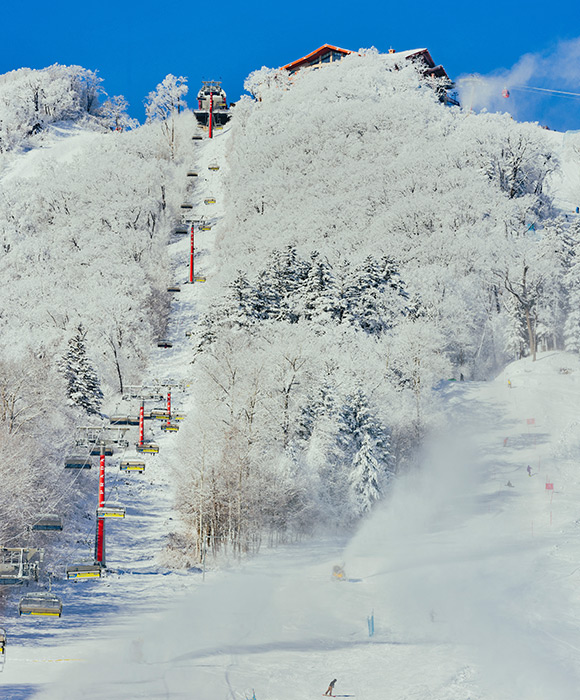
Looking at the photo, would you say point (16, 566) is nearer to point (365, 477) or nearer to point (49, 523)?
point (49, 523)

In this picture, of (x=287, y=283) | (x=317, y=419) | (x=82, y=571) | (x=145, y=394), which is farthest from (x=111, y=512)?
(x=287, y=283)

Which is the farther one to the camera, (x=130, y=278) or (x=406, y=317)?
(x=130, y=278)

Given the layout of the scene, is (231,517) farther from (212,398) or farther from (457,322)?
(457,322)

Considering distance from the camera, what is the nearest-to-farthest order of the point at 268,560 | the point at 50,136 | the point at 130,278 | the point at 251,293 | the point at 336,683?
the point at 336,683 < the point at 268,560 < the point at 251,293 < the point at 130,278 < the point at 50,136

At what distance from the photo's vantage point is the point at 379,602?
1379 inches

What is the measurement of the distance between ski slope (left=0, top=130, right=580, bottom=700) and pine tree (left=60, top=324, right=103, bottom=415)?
620 cm

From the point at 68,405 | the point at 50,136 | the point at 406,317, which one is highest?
the point at 50,136

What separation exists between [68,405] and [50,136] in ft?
374

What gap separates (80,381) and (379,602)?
3537 cm

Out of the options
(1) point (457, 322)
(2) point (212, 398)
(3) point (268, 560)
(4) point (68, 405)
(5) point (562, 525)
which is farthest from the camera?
(1) point (457, 322)

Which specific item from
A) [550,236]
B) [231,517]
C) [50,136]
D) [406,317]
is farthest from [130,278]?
[50,136]

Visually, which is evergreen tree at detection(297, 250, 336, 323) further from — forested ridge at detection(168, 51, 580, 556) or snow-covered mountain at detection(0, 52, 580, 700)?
snow-covered mountain at detection(0, 52, 580, 700)

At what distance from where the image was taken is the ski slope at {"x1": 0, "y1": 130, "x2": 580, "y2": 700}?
85.5ft

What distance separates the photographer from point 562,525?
4538 cm
